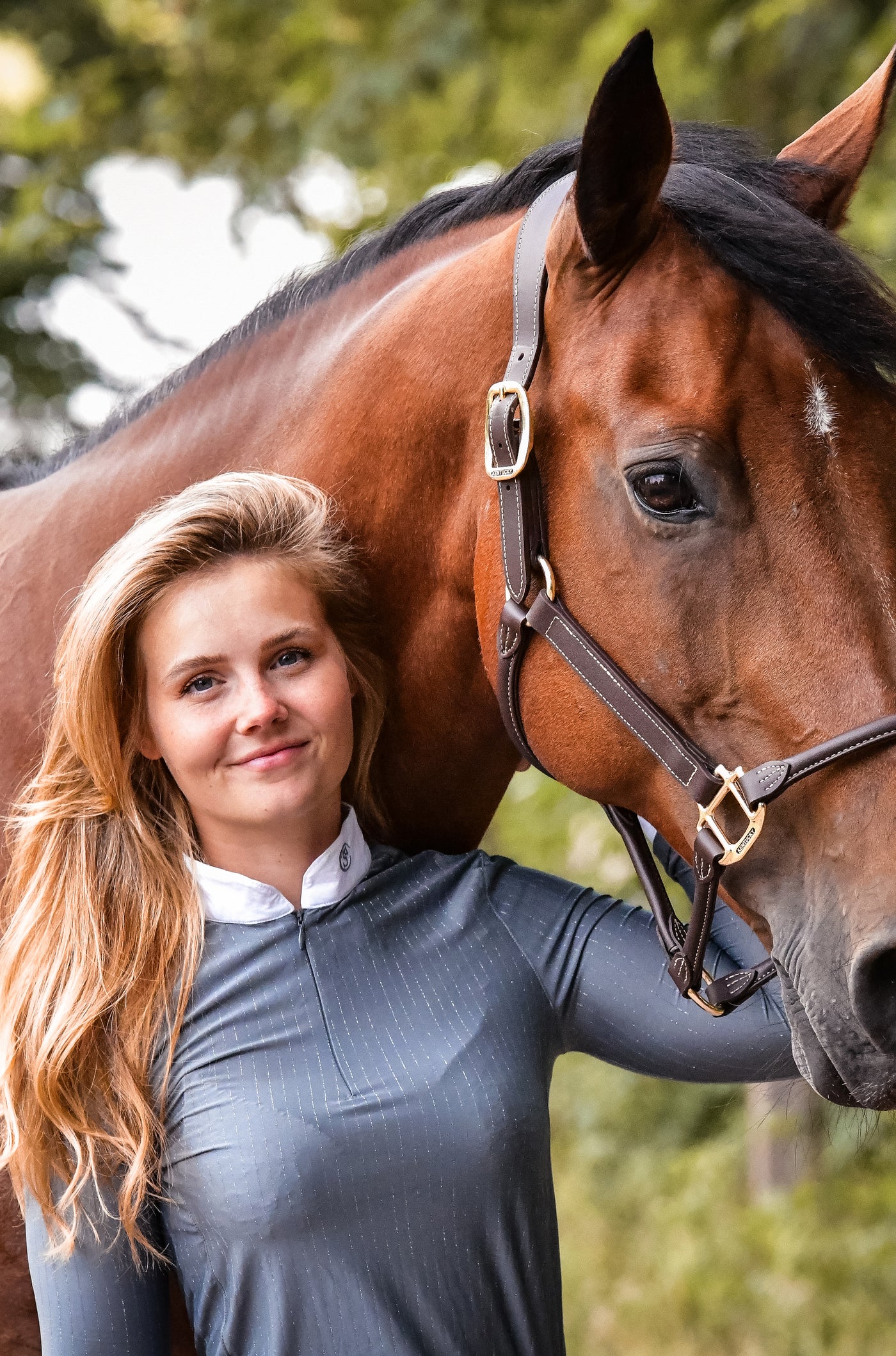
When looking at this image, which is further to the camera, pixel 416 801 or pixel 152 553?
pixel 416 801

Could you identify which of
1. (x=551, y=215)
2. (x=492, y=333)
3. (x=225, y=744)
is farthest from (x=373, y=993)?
(x=551, y=215)

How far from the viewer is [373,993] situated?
1833 millimetres

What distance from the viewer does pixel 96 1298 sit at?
5.56 ft

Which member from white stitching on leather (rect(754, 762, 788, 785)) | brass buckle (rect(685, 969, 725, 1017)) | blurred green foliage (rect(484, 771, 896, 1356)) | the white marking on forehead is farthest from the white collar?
blurred green foliage (rect(484, 771, 896, 1356))

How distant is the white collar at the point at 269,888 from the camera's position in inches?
74.2

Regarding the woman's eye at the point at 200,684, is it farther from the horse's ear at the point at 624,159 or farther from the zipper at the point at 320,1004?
the horse's ear at the point at 624,159

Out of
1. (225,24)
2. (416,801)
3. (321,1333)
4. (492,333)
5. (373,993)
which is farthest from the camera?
(225,24)

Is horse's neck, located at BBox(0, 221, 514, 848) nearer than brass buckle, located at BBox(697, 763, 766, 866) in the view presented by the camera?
No

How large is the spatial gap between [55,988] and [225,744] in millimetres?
425

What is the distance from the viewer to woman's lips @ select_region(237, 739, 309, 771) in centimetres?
186

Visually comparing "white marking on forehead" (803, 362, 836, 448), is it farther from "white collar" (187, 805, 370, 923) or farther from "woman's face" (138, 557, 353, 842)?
"white collar" (187, 805, 370, 923)

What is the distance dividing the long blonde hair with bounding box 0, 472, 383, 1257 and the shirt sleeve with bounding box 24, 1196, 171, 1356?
32 mm

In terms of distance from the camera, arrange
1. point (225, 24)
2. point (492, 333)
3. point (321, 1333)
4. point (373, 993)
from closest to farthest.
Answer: point (321, 1333) < point (373, 993) < point (492, 333) < point (225, 24)

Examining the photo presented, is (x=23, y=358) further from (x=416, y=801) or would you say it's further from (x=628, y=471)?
(x=628, y=471)
